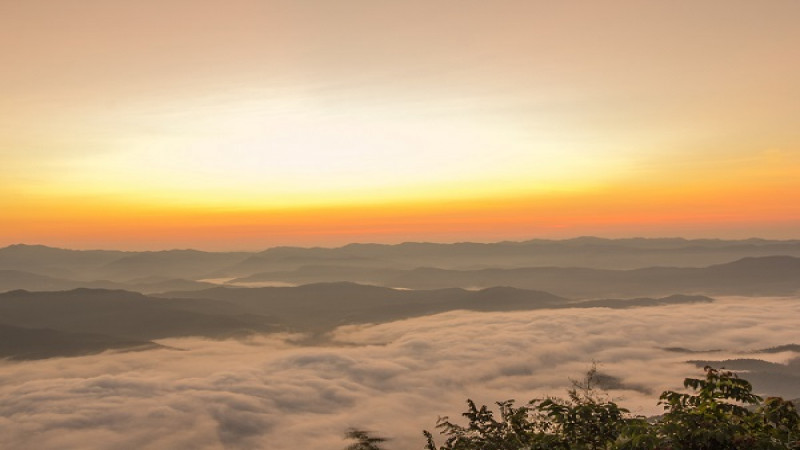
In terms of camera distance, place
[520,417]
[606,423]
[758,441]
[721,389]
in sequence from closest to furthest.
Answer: [758,441] → [721,389] → [606,423] → [520,417]

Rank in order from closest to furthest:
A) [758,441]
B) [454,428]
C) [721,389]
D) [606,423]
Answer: [758,441] → [721,389] → [606,423] → [454,428]

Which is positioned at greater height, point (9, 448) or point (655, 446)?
point (655, 446)

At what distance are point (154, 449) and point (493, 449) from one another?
221651 millimetres

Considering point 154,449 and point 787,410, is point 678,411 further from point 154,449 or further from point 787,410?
point 154,449

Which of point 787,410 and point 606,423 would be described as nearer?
point 787,410

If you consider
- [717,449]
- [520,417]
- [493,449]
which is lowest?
[493,449]

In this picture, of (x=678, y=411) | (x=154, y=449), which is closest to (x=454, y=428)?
(x=678, y=411)

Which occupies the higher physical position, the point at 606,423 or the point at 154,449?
the point at 606,423

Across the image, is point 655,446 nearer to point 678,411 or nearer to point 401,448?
point 678,411

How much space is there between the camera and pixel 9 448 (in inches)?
7751

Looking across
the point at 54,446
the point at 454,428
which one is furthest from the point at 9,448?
the point at 454,428

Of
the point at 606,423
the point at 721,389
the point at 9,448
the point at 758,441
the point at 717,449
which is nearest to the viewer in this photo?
the point at 758,441

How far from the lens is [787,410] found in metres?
11.4

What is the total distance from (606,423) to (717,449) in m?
3.46
